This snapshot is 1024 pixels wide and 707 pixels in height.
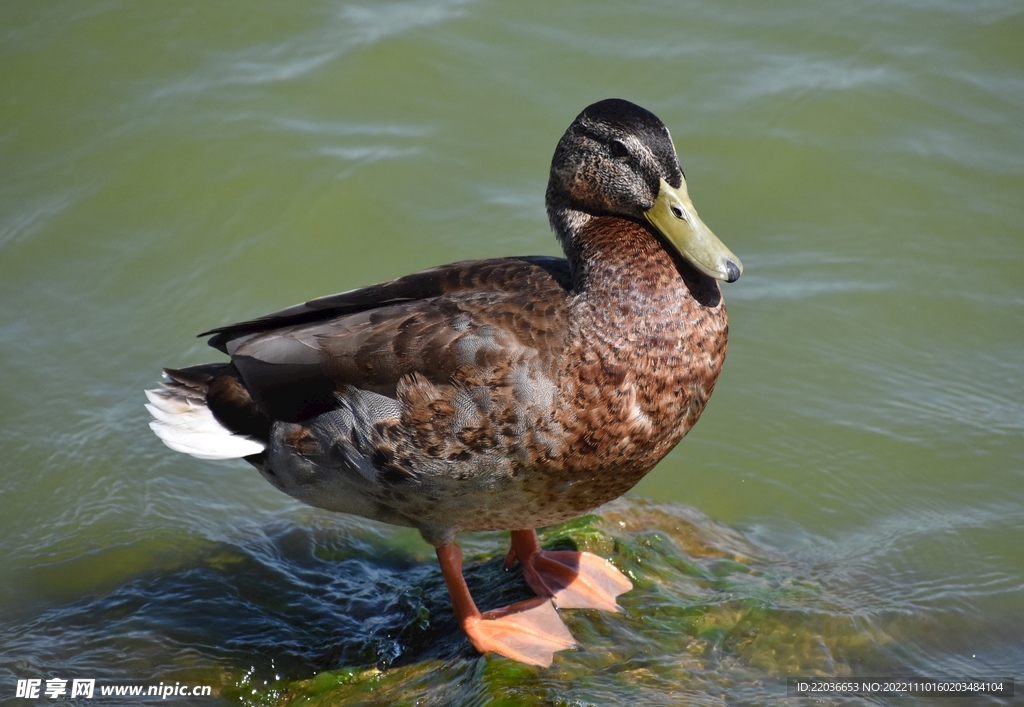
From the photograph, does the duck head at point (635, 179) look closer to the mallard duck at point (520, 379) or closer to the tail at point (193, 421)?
the mallard duck at point (520, 379)

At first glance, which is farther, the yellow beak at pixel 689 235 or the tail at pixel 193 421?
the tail at pixel 193 421

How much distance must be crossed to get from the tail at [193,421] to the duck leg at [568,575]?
1.20m

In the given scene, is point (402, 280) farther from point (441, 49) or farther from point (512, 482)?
point (441, 49)

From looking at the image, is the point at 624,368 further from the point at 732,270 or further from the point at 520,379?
the point at 732,270

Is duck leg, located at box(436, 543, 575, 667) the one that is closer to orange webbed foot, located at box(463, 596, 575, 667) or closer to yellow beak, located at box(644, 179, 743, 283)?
orange webbed foot, located at box(463, 596, 575, 667)

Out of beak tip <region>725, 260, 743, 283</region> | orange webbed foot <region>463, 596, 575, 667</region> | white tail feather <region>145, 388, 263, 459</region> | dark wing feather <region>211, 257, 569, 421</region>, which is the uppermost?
beak tip <region>725, 260, 743, 283</region>

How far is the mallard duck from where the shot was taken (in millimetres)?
→ 3885

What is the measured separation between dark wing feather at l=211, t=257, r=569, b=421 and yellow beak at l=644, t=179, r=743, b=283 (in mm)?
455

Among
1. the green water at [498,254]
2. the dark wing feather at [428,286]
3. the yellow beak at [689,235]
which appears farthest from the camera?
the green water at [498,254]

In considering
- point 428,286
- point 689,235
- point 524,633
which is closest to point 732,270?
point 689,235

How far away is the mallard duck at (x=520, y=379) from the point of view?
3.88 m

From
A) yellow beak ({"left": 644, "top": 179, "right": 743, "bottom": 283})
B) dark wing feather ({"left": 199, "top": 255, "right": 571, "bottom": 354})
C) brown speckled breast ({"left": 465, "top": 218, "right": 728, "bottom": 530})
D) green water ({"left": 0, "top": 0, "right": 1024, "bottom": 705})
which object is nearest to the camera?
brown speckled breast ({"left": 465, "top": 218, "right": 728, "bottom": 530})

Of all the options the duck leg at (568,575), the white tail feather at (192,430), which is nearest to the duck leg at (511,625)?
the duck leg at (568,575)

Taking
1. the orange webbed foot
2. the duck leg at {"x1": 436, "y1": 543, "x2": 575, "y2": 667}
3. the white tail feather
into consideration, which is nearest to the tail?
the white tail feather
